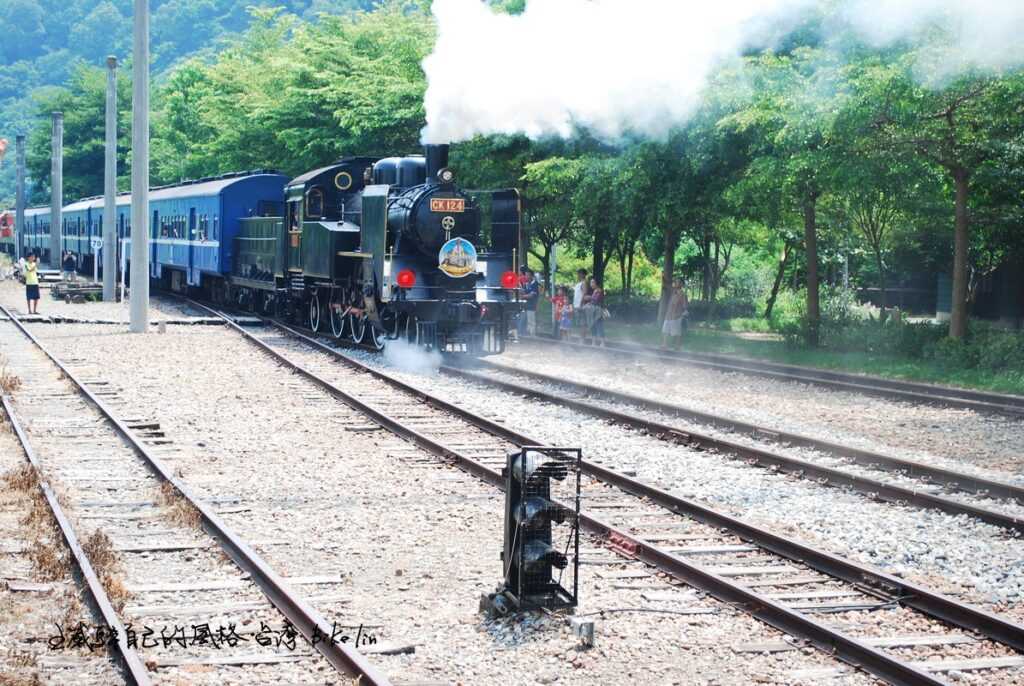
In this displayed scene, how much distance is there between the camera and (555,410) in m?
15.6

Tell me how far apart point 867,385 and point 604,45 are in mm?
6467

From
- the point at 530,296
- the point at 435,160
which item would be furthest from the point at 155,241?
the point at 435,160

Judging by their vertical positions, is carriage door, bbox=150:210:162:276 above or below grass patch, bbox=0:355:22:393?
above

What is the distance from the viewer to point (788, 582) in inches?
315

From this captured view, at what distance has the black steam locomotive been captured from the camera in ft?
66.7

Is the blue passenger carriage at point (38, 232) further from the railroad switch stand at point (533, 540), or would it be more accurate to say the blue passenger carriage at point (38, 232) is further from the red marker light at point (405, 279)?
the railroad switch stand at point (533, 540)

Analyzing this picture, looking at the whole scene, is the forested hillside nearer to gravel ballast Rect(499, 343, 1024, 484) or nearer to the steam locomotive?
the steam locomotive

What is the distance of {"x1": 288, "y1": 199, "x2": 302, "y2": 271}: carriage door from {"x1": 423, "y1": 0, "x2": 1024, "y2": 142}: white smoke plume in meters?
5.55

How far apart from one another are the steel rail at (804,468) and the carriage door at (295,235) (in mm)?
10030

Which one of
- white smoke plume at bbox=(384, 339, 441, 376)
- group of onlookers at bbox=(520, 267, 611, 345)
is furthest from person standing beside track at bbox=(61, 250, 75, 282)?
white smoke plume at bbox=(384, 339, 441, 376)

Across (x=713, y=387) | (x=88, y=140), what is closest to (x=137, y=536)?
(x=713, y=387)

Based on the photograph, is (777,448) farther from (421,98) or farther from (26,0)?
(26,0)

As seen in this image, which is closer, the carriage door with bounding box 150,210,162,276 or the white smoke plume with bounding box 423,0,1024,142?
the white smoke plume with bounding box 423,0,1024,142

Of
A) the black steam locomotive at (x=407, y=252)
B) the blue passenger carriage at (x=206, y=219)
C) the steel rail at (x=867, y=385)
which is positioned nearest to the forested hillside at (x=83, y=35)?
the blue passenger carriage at (x=206, y=219)
